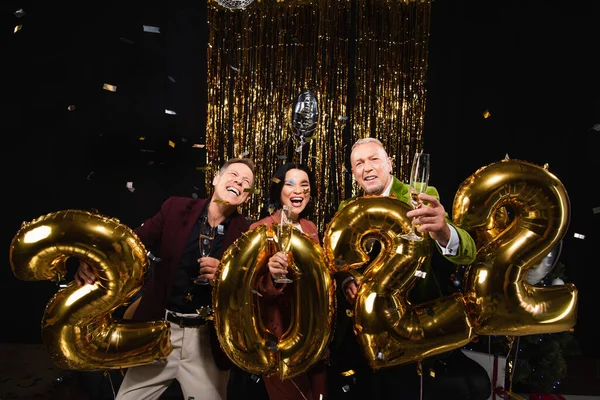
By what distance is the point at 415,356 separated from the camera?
181cm

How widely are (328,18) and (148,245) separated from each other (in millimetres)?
2254

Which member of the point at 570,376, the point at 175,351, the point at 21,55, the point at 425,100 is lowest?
the point at 570,376

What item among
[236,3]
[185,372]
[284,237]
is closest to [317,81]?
[236,3]

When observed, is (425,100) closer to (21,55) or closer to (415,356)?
(415,356)

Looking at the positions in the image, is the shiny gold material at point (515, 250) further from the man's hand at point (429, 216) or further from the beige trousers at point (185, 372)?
the beige trousers at point (185, 372)

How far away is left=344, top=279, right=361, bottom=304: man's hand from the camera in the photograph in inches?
79.7

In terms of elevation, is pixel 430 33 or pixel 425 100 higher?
pixel 430 33

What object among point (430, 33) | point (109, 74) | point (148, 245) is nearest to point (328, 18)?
point (430, 33)

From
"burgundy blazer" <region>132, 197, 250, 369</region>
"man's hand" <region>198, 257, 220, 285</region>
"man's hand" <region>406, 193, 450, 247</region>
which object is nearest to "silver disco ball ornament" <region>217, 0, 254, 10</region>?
"burgundy blazer" <region>132, 197, 250, 369</region>

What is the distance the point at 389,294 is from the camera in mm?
1786

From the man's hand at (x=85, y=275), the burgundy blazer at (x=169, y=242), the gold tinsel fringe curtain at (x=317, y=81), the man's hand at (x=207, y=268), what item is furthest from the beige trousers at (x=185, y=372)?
the gold tinsel fringe curtain at (x=317, y=81)

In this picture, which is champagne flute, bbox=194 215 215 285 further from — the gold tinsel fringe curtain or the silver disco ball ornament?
the silver disco ball ornament

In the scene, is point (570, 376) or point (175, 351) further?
point (570, 376)

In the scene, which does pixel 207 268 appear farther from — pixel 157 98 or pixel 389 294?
pixel 157 98
